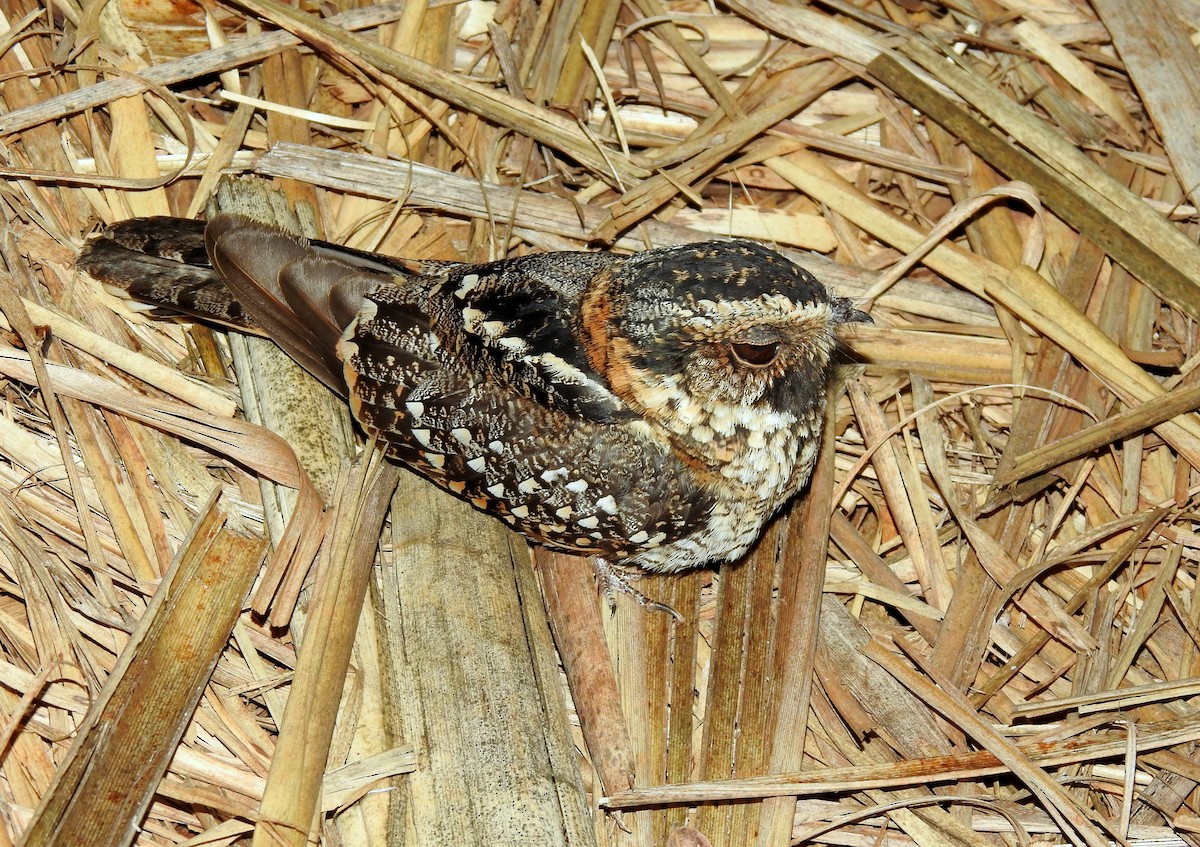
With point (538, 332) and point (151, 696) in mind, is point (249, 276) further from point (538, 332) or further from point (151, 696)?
point (151, 696)

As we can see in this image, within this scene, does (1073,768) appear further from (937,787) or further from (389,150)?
(389,150)

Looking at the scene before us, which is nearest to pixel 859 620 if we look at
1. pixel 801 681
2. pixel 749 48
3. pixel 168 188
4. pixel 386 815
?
pixel 801 681

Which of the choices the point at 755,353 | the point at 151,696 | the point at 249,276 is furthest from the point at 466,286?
the point at 151,696

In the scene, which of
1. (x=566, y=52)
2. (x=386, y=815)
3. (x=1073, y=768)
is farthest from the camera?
(x=566, y=52)

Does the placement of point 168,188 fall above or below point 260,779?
above

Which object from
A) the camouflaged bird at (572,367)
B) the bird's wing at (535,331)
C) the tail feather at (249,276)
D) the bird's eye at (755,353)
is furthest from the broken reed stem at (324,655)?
the bird's eye at (755,353)

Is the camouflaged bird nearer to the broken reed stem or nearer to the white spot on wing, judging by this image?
the white spot on wing

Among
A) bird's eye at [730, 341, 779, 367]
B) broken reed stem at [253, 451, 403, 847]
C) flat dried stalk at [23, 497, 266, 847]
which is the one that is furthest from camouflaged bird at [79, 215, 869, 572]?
flat dried stalk at [23, 497, 266, 847]
